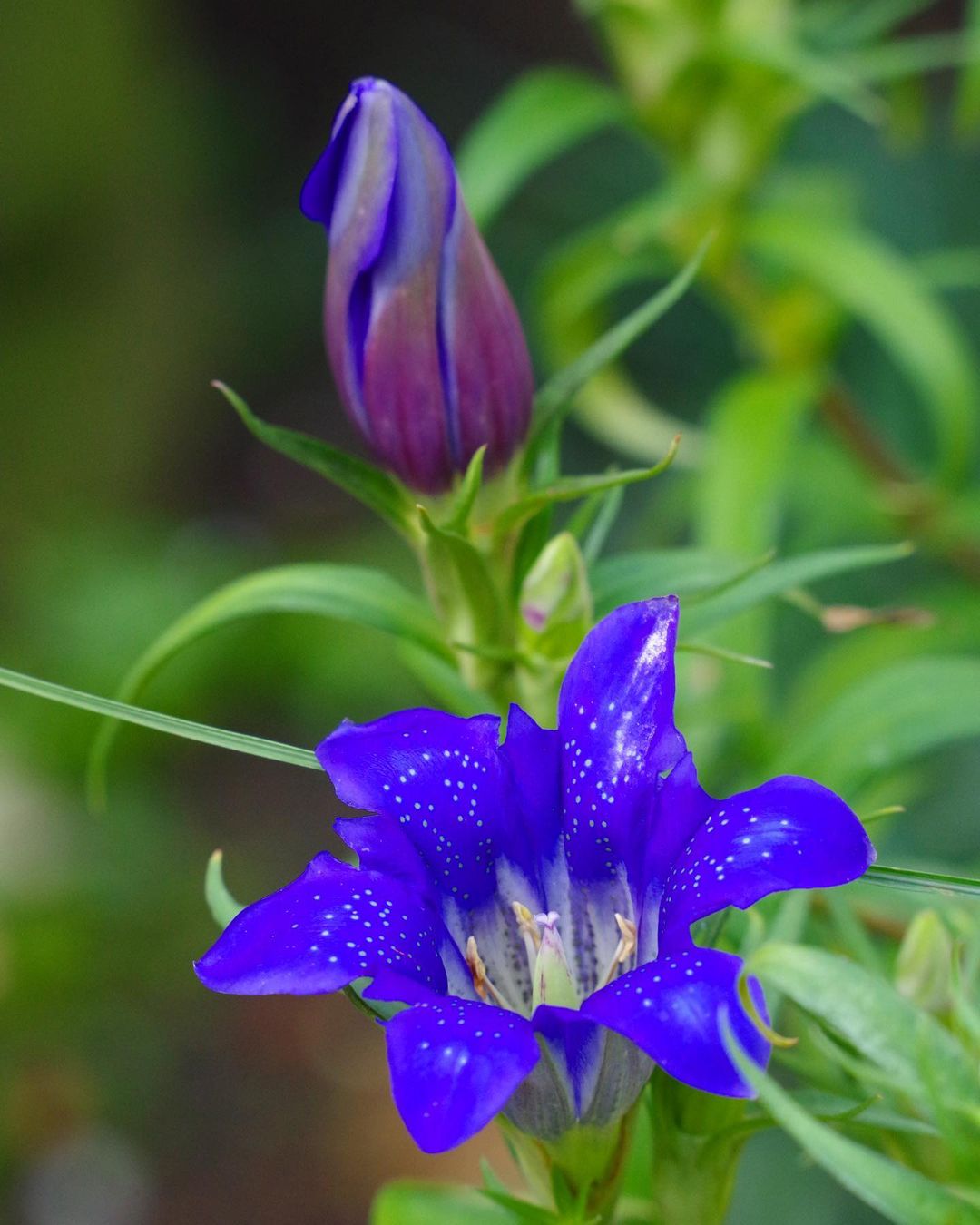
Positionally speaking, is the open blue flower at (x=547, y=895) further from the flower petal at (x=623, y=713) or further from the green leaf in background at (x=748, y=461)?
the green leaf in background at (x=748, y=461)

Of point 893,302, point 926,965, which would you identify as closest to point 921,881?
point 926,965

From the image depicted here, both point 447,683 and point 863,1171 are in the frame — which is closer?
point 863,1171

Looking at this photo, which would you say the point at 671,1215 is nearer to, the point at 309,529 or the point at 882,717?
the point at 882,717

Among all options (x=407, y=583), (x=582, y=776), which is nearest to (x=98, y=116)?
(x=407, y=583)

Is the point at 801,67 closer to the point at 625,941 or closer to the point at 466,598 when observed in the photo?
the point at 466,598

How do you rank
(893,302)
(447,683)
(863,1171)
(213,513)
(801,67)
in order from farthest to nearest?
(213,513) → (893,302) → (801,67) → (447,683) → (863,1171)

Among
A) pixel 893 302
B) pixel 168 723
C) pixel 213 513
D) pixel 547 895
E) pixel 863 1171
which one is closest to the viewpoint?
pixel 863 1171
